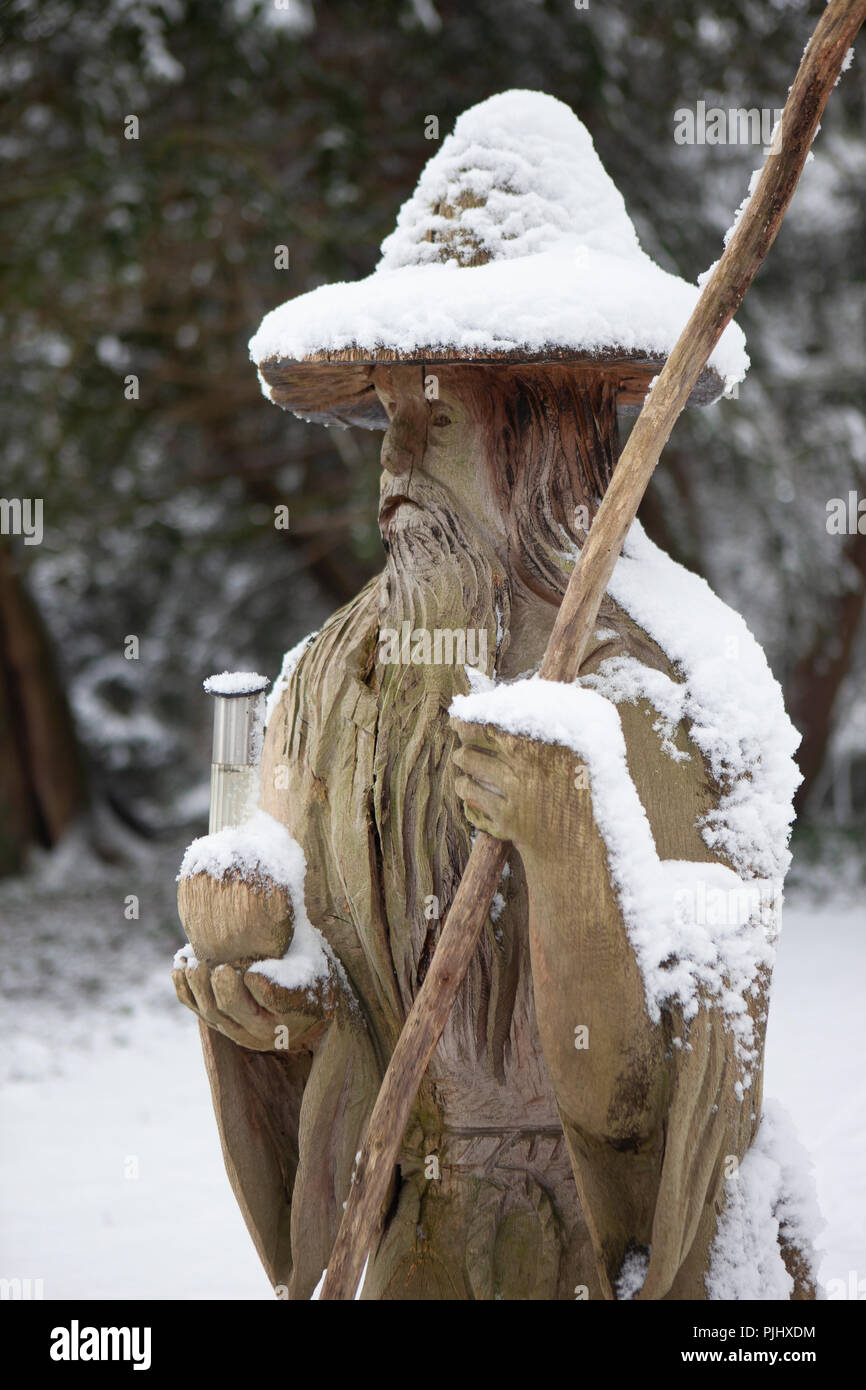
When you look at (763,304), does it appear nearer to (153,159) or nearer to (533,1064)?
(153,159)

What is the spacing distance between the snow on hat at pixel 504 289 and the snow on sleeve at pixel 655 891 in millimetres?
450

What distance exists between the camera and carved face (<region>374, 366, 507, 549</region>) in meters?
1.83

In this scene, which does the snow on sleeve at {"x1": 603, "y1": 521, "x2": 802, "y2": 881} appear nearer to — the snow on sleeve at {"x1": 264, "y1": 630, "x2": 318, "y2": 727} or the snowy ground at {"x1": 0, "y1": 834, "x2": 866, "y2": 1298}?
the snow on sleeve at {"x1": 264, "y1": 630, "x2": 318, "y2": 727}

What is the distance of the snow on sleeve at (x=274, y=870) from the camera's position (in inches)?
70.6

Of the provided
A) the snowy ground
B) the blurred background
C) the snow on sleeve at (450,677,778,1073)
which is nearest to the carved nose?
the snow on sleeve at (450,677,778,1073)

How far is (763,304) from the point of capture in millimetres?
8750

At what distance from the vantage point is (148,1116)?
479 centimetres

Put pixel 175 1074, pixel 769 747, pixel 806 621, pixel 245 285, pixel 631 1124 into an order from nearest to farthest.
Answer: pixel 631 1124 < pixel 769 747 < pixel 175 1074 < pixel 245 285 < pixel 806 621

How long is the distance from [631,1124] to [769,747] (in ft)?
1.69

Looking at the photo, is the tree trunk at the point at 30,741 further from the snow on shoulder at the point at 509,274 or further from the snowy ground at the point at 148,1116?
the snow on shoulder at the point at 509,274

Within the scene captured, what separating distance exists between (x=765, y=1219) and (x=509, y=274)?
124cm

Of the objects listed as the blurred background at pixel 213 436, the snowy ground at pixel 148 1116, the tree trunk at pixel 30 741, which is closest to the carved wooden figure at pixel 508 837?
the snowy ground at pixel 148 1116

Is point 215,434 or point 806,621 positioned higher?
point 215,434
